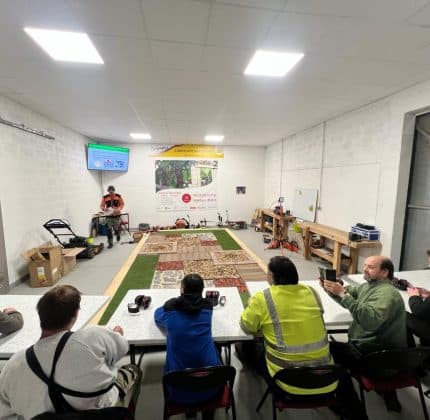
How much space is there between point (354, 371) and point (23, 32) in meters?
3.77

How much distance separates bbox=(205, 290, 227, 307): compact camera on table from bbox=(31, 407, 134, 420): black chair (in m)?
0.88

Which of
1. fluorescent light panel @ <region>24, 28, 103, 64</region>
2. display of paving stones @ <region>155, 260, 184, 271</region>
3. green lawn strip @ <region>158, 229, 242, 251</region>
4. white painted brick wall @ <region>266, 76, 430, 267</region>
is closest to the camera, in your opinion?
fluorescent light panel @ <region>24, 28, 103, 64</region>

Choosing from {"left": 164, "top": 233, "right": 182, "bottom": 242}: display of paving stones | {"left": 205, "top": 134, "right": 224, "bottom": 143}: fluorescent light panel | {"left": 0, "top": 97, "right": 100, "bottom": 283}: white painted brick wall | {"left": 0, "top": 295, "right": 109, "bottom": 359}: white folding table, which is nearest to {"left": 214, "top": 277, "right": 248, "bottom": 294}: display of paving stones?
{"left": 0, "top": 295, "right": 109, "bottom": 359}: white folding table

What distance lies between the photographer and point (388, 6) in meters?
1.76

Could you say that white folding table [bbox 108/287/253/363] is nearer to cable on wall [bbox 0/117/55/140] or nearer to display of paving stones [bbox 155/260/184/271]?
display of paving stones [bbox 155/260/184/271]

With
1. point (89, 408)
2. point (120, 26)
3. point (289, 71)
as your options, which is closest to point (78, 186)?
point (120, 26)

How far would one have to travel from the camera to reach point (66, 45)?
7.68ft

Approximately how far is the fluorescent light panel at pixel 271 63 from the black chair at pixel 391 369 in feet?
8.83

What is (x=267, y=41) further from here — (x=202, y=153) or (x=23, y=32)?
(x=202, y=153)

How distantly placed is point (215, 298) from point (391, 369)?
3.90ft

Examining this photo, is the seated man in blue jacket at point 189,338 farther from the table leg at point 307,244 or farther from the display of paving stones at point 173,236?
the display of paving stones at point 173,236

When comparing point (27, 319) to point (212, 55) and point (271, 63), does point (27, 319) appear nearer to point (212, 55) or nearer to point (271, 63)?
point (212, 55)

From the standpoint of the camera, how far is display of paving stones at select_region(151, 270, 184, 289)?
11.9 ft

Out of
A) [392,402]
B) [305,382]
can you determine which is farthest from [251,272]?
[305,382]
